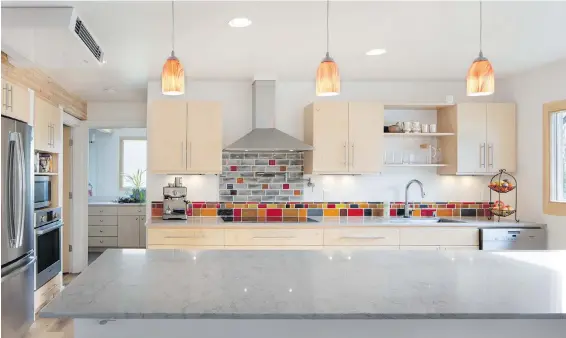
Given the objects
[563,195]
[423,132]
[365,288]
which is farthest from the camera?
[423,132]

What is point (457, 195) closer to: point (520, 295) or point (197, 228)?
point (197, 228)

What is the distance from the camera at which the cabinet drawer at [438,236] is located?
4.23 m

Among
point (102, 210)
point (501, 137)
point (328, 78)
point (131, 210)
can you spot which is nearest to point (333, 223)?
point (501, 137)

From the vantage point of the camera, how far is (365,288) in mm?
1708

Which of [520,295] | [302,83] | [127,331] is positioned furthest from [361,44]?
[127,331]

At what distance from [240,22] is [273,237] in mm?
1934

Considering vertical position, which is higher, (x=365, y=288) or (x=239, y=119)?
(x=239, y=119)

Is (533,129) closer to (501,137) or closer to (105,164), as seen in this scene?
(501,137)

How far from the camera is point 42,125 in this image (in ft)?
14.1

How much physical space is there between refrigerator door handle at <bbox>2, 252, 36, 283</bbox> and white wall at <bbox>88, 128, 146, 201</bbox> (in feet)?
14.5

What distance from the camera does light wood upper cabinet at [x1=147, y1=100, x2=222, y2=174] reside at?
4422 millimetres

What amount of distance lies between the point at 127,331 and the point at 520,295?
52.8 inches

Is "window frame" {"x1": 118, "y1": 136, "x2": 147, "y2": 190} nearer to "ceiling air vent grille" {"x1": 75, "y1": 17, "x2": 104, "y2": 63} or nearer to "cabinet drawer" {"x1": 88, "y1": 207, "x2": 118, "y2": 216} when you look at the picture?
"cabinet drawer" {"x1": 88, "y1": 207, "x2": 118, "y2": 216}

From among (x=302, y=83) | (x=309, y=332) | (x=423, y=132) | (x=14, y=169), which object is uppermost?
(x=302, y=83)
